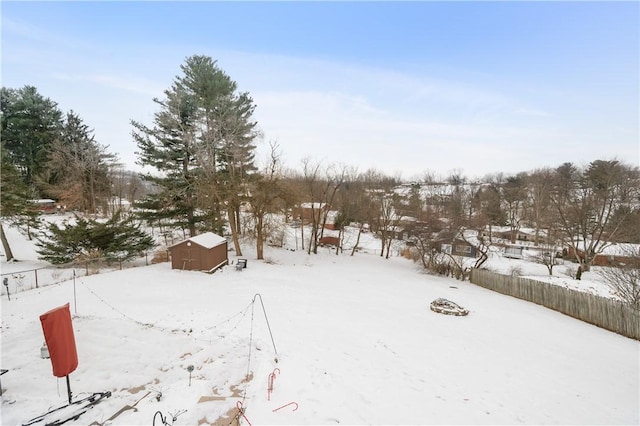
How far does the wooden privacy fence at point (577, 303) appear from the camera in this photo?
11.9 metres

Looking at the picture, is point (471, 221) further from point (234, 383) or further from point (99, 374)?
point (99, 374)

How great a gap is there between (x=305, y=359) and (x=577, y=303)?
48.1 feet

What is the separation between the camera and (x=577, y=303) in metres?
14.0

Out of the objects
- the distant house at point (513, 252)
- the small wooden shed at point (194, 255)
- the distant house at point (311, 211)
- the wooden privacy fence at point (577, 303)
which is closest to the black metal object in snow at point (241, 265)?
the small wooden shed at point (194, 255)

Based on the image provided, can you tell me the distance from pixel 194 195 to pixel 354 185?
34.9m

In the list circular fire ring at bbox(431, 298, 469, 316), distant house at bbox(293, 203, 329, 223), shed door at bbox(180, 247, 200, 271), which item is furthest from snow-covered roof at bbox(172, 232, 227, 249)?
circular fire ring at bbox(431, 298, 469, 316)

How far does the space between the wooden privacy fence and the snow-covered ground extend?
0.61 m

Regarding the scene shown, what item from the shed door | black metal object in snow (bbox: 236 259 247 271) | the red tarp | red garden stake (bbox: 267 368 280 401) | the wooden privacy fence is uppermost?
the red tarp

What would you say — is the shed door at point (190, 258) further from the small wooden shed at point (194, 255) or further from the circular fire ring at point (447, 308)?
the circular fire ring at point (447, 308)

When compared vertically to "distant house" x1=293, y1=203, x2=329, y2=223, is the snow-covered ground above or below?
below

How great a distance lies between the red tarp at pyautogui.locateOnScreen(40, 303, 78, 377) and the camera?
514cm

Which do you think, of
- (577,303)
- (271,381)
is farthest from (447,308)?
(271,381)

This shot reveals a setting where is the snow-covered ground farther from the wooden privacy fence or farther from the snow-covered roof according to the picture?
the snow-covered roof

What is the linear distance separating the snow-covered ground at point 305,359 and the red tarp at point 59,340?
3.30ft
